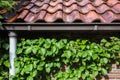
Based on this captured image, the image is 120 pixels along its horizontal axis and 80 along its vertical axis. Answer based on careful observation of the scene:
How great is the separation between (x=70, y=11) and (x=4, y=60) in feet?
4.77

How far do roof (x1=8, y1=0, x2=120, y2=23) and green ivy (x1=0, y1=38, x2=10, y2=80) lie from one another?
1.55ft

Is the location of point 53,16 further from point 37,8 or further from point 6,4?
point 6,4

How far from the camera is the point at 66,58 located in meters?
5.23

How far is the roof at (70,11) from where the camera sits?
199 inches

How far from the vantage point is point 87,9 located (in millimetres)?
5293

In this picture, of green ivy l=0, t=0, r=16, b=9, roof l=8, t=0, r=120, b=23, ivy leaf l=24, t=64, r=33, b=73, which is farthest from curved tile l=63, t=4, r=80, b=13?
ivy leaf l=24, t=64, r=33, b=73

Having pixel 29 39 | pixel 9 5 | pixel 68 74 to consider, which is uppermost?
pixel 9 5

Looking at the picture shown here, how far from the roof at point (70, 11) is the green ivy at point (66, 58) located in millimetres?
404

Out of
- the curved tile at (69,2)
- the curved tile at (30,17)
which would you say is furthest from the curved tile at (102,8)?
the curved tile at (30,17)

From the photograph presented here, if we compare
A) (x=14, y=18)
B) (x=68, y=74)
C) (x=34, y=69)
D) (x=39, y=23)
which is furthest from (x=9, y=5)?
(x=68, y=74)

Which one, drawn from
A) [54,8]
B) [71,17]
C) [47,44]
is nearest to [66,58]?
[47,44]

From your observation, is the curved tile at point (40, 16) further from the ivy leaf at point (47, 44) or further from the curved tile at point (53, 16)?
the ivy leaf at point (47, 44)

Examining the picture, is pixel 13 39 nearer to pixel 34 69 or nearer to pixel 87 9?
pixel 34 69

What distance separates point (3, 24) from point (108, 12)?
180 centimetres
